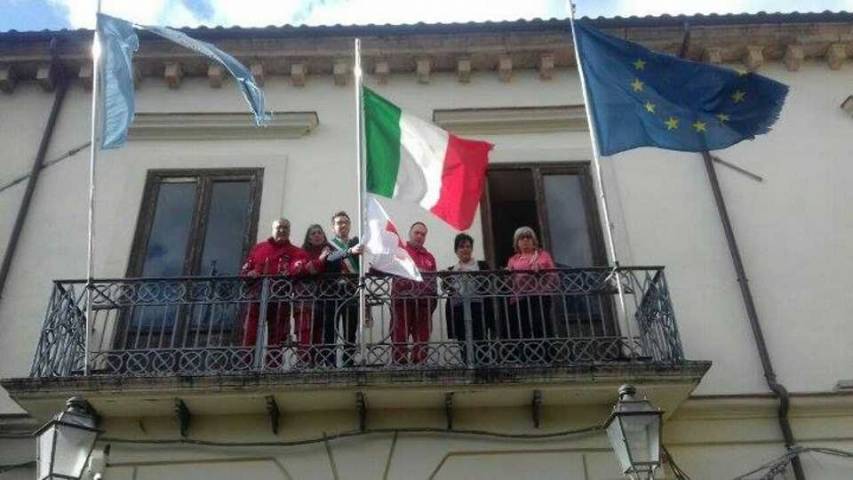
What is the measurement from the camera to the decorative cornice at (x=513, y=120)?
426 inches

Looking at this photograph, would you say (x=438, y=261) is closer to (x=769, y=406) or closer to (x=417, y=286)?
(x=417, y=286)

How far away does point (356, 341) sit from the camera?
28.2 ft

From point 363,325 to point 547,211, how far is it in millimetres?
2976

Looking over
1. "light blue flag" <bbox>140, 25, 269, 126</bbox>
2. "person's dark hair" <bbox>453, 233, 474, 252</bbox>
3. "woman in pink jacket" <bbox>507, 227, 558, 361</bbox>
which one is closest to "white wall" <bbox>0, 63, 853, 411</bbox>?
"person's dark hair" <bbox>453, 233, 474, 252</bbox>

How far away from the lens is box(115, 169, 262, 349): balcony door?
9047 millimetres

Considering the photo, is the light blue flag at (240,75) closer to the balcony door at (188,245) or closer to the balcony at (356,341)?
the balcony door at (188,245)

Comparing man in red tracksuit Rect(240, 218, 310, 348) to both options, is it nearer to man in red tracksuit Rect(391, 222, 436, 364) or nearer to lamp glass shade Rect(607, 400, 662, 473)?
man in red tracksuit Rect(391, 222, 436, 364)

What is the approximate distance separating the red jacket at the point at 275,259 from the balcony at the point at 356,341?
20 centimetres

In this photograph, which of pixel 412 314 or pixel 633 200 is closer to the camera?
pixel 412 314

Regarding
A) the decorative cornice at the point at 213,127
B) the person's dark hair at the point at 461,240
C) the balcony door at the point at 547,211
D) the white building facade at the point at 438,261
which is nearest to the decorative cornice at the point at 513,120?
the white building facade at the point at 438,261

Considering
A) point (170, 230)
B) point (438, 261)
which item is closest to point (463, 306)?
point (438, 261)

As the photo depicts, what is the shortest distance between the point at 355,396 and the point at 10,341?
3.64 meters

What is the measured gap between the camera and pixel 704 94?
917 cm

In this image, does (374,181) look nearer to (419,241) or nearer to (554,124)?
(419,241)
